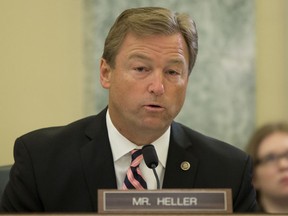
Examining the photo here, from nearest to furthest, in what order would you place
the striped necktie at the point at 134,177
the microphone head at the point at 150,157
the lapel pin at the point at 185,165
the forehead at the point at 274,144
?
the forehead at the point at 274,144 < the microphone head at the point at 150,157 < the striped necktie at the point at 134,177 < the lapel pin at the point at 185,165

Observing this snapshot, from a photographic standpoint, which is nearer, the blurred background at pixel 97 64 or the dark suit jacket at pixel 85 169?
the dark suit jacket at pixel 85 169

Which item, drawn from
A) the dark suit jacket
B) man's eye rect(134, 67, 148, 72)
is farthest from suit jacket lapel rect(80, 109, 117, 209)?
man's eye rect(134, 67, 148, 72)

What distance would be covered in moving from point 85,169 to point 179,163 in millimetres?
280

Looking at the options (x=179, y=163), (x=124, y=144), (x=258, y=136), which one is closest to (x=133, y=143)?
(x=124, y=144)

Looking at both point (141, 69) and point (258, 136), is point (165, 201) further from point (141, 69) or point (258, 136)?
point (141, 69)

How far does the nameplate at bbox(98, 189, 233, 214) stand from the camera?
0.94m

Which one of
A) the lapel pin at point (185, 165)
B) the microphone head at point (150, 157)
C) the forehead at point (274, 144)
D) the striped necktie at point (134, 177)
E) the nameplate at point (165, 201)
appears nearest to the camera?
the nameplate at point (165, 201)

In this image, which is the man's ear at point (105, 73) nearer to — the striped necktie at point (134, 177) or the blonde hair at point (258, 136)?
the striped necktie at point (134, 177)

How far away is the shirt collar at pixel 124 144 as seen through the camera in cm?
147

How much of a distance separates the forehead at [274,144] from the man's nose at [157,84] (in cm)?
36

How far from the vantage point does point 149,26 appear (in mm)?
1418

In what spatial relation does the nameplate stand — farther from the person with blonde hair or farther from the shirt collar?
the shirt collar

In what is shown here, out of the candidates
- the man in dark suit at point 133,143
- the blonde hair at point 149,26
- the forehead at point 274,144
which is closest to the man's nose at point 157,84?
the man in dark suit at point 133,143

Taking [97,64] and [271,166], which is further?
[97,64]
